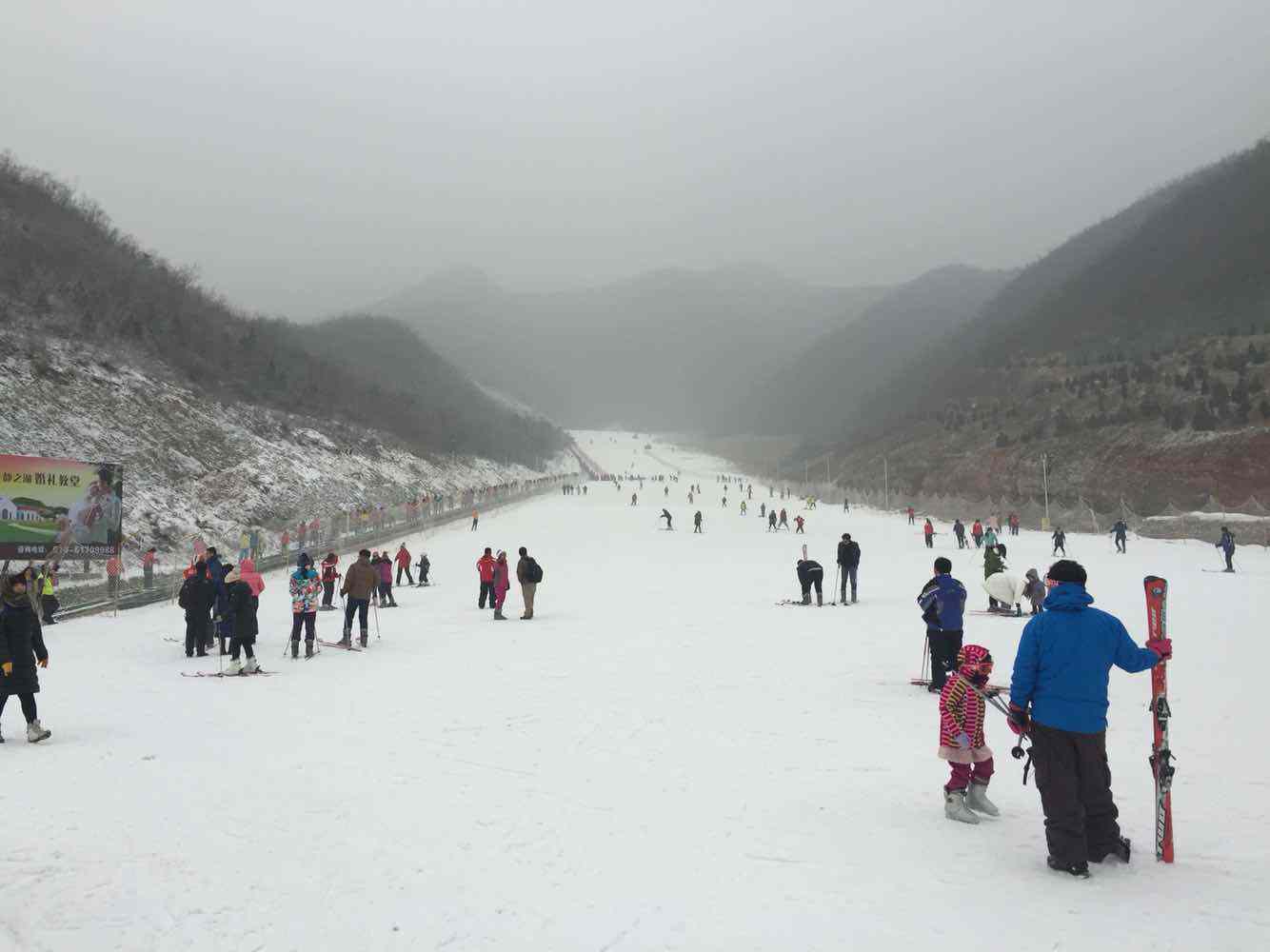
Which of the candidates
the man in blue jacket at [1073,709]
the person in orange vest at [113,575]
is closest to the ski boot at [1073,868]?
the man in blue jacket at [1073,709]

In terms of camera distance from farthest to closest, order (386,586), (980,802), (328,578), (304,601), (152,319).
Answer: (152,319), (386,586), (328,578), (304,601), (980,802)

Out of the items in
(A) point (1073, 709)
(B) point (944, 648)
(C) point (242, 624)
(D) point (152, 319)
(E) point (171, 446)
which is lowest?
(B) point (944, 648)

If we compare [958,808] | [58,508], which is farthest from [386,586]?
[958,808]

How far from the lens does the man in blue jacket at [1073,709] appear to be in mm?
4629

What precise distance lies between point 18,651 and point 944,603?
370 inches

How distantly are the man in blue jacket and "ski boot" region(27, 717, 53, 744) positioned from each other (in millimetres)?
8349

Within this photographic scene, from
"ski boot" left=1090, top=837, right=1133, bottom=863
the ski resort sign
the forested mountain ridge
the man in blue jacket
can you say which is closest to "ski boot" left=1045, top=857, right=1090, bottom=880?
the man in blue jacket

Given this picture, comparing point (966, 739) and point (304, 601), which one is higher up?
point (304, 601)

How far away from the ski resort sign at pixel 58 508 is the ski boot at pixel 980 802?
68.9ft

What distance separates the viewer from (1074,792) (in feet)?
15.2

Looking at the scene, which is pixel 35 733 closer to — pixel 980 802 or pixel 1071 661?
pixel 980 802

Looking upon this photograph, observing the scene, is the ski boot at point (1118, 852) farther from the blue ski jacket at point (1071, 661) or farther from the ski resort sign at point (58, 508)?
the ski resort sign at point (58, 508)

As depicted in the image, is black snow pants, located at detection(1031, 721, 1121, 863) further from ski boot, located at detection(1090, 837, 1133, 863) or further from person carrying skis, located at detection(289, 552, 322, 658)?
person carrying skis, located at detection(289, 552, 322, 658)

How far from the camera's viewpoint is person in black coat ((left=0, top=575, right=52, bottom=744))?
7357 millimetres
